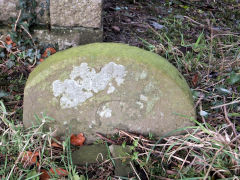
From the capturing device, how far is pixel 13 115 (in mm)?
2158

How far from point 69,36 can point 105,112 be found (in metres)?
1.02

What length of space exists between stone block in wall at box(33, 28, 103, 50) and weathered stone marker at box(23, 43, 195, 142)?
73cm

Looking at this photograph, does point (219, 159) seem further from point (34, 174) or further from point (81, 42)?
point (81, 42)

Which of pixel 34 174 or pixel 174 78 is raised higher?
pixel 174 78

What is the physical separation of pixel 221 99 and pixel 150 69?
2.91 ft

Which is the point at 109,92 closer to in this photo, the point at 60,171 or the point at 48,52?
the point at 60,171

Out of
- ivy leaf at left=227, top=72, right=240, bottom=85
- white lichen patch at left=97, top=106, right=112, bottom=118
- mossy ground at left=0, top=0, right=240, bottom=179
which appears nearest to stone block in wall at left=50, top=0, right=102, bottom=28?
mossy ground at left=0, top=0, right=240, bottom=179

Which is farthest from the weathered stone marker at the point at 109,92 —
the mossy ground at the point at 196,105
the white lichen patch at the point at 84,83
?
the mossy ground at the point at 196,105

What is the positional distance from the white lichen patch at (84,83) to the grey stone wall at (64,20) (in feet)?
2.69

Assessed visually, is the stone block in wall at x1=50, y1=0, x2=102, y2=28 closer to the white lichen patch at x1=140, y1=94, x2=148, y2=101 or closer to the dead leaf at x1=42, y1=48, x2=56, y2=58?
the dead leaf at x1=42, y1=48, x2=56, y2=58

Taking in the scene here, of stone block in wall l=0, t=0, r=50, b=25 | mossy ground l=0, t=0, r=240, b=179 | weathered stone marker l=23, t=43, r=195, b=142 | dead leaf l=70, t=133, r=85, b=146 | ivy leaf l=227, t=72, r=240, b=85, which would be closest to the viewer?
mossy ground l=0, t=0, r=240, b=179

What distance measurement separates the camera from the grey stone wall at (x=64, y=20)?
2.42 metres

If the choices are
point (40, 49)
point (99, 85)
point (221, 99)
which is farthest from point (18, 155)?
point (221, 99)

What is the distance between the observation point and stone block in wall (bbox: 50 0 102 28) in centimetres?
241
